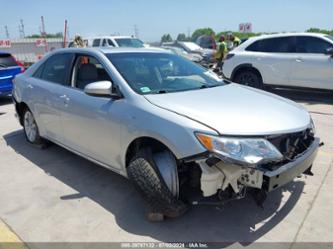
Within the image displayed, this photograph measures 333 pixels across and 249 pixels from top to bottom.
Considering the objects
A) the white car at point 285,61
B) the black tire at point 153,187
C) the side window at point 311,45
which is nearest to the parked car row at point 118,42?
the white car at point 285,61

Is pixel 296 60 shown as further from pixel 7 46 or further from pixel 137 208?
pixel 7 46

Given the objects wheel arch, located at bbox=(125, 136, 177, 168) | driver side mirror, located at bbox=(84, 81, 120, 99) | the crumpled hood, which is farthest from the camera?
driver side mirror, located at bbox=(84, 81, 120, 99)

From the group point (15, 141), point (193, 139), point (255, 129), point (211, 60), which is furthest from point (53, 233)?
point (211, 60)

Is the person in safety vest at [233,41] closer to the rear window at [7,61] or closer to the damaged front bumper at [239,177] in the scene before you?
the rear window at [7,61]

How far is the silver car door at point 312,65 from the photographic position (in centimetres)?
786

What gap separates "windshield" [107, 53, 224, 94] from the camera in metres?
3.51

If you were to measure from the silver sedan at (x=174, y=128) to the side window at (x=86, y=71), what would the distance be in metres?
0.01

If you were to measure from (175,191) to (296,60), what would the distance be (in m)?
6.54

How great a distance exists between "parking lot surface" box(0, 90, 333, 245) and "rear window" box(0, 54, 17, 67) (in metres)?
5.38

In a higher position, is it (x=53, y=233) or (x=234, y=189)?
(x=234, y=189)

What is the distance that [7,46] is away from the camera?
19703 mm

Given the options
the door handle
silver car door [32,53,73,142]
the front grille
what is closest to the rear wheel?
silver car door [32,53,73,142]

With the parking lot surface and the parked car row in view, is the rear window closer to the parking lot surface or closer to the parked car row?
the parking lot surface

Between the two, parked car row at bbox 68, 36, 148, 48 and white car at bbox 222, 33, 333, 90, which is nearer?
white car at bbox 222, 33, 333, 90
